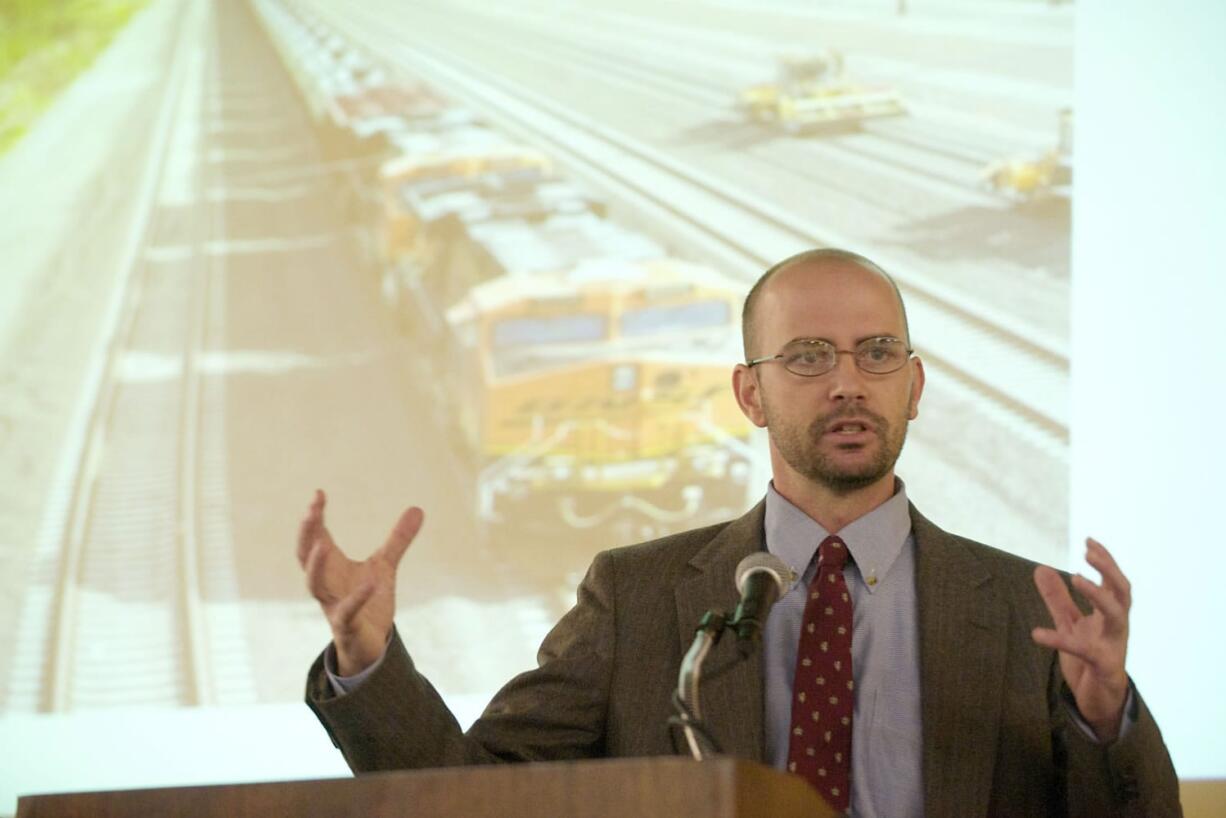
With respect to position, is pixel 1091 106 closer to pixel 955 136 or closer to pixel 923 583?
pixel 955 136

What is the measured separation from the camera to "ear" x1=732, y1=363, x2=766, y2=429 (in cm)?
194

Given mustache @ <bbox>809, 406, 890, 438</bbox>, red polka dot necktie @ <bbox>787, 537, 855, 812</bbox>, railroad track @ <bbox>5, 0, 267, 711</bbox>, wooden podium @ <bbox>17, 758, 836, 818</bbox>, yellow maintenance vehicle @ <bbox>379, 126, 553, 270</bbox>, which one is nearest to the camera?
wooden podium @ <bbox>17, 758, 836, 818</bbox>

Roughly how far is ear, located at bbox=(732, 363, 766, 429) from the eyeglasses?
0.08 meters

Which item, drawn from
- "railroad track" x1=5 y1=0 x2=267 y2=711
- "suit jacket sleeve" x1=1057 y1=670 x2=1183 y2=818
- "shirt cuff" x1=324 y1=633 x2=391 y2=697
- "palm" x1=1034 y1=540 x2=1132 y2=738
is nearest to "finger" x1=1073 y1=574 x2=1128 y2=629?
"palm" x1=1034 y1=540 x2=1132 y2=738

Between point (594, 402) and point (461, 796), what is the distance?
9.30ft

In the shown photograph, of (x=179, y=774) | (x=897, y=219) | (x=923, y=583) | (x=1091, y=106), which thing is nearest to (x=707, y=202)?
(x=897, y=219)

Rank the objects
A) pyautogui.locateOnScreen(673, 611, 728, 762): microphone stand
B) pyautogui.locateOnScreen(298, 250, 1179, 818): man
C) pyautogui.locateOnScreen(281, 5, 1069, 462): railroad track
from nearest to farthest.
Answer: pyautogui.locateOnScreen(673, 611, 728, 762): microphone stand, pyautogui.locateOnScreen(298, 250, 1179, 818): man, pyautogui.locateOnScreen(281, 5, 1069, 462): railroad track

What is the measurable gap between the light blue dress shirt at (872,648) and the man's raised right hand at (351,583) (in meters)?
0.51

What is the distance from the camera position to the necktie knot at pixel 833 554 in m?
1.82

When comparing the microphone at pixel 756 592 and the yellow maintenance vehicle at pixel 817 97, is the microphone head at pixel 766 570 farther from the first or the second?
the yellow maintenance vehicle at pixel 817 97

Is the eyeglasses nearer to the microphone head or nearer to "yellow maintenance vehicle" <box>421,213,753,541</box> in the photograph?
the microphone head

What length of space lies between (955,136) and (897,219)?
305 millimetres

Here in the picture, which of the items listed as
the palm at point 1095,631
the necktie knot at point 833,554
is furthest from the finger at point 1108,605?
the necktie knot at point 833,554

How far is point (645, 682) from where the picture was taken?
185 centimetres
